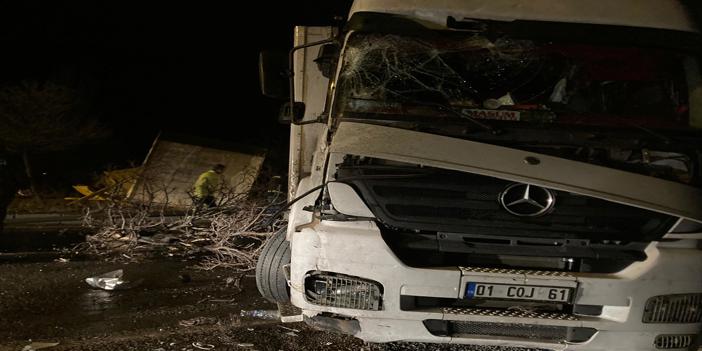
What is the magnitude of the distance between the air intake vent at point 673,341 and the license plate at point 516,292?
61cm

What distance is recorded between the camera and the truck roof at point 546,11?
12.3ft

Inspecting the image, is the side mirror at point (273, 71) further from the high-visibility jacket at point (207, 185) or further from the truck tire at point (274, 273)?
the high-visibility jacket at point (207, 185)

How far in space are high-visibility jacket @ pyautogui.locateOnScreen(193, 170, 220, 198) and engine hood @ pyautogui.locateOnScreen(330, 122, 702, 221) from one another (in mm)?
4561

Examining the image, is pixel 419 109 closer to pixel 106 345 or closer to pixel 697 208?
pixel 697 208

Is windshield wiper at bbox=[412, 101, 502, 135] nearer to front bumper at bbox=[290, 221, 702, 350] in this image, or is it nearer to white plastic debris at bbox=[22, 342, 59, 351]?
front bumper at bbox=[290, 221, 702, 350]

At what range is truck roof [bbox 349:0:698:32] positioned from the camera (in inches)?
147

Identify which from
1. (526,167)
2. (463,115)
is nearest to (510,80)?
(463,115)

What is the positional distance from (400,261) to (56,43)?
1707 centimetres

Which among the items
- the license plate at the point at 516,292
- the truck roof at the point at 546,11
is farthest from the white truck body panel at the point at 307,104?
the license plate at the point at 516,292

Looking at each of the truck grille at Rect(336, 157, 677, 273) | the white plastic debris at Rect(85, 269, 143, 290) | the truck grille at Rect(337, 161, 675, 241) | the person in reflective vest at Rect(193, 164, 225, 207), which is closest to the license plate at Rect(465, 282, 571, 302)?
the truck grille at Rect(336, 157, 677, 273)

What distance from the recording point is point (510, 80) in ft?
12.0

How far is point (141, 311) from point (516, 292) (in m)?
3.05

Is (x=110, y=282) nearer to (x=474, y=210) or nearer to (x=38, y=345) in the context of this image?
(x=38, y=345)

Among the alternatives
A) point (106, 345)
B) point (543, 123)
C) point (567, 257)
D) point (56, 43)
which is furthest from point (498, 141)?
point (56, 43)
